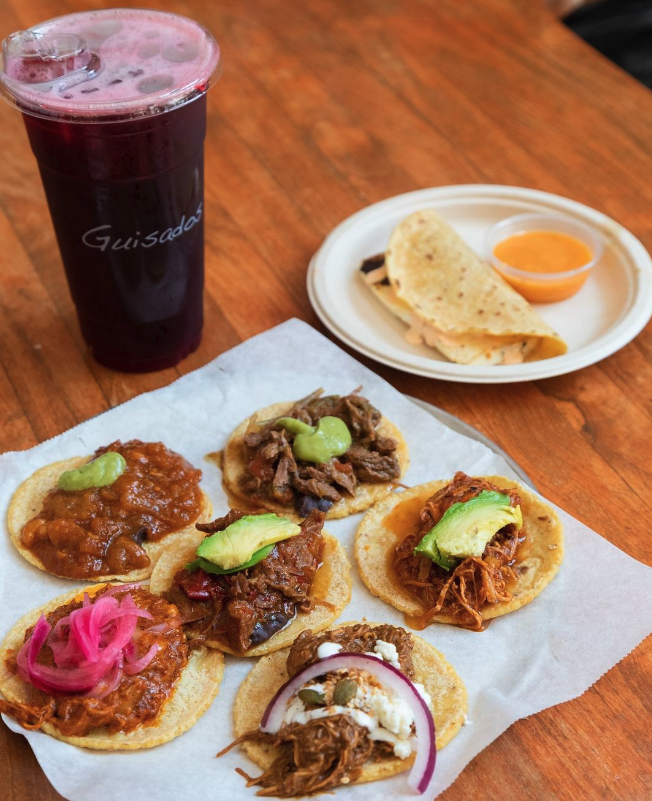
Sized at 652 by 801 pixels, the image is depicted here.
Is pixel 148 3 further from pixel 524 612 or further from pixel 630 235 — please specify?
pixel 524 612

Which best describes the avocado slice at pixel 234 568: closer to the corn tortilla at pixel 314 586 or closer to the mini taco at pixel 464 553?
the corn tortilla at pixel 314 586

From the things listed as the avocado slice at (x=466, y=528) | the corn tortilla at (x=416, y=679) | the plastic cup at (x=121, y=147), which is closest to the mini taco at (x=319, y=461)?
the avocado slice at (x=466, y=528)

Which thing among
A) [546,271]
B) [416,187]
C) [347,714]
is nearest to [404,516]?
[347,714]

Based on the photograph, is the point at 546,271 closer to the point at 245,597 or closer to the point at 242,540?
the point at 242,540

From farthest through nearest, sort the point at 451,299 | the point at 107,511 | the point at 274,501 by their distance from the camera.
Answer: the point at 451,299 < the point at 274,501 < the point at 107,511

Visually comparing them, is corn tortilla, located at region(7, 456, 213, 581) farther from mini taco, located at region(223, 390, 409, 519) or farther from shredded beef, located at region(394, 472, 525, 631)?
shredded beef, located at region(394, 472, 525, 631)
